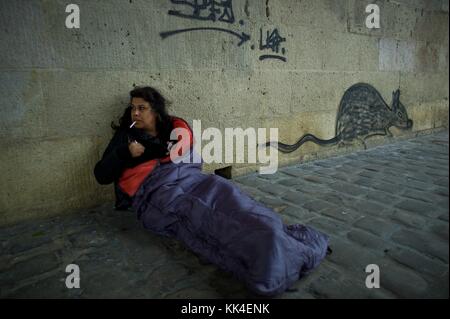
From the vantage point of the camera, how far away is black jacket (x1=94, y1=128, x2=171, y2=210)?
2.44 meters

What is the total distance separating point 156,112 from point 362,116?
3.78 meters

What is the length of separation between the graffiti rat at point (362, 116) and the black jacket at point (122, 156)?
7.41 feet

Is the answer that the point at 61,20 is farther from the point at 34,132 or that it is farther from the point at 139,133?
the point at 139,133

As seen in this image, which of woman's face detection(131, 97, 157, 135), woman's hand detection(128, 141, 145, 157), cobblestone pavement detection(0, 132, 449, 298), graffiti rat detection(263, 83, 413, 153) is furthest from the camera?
graffiti rat detection(263, 83, 413, 153)

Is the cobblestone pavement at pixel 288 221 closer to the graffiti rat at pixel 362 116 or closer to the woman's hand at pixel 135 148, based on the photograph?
the woman's hand at pixel 135 148

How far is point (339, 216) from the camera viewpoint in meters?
2.69

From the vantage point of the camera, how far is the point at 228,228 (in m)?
1.90

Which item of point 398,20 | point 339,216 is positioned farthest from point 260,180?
point 398,20

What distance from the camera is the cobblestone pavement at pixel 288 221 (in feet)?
5.88

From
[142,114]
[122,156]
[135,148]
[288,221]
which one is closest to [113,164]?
[122,156]

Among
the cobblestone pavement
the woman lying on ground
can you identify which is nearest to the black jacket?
the woman lying on ground

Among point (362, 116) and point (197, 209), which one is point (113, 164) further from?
point (362, 116)

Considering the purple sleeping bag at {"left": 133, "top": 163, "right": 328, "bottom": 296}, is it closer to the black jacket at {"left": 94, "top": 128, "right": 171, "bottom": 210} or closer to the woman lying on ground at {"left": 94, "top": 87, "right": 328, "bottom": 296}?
the woman lying on ground at {"left": 94, "top": 87, "right": 328, "bottom": 296}
